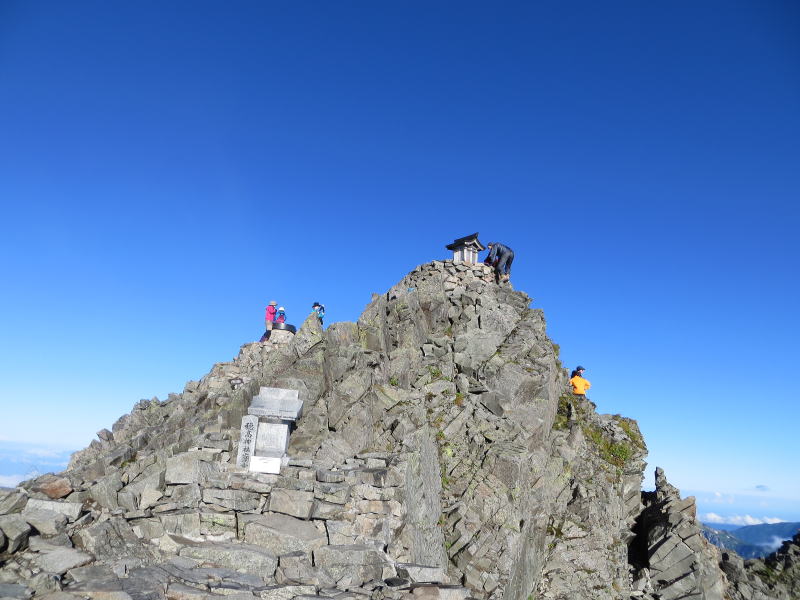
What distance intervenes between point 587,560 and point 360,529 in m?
14.7

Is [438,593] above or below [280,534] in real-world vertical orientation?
A: below

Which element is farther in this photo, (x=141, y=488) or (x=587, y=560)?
(x=587, y=560)

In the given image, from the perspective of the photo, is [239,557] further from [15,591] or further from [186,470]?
[15,591]

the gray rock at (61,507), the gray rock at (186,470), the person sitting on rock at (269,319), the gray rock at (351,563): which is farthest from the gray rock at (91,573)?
the person sitting on rock at (269,319)

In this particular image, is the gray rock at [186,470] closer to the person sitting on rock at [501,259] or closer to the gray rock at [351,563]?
the gray rock at [351,563]

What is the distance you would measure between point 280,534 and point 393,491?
387 centimetres

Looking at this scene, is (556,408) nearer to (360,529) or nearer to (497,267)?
(497,267)

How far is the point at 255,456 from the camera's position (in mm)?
14477

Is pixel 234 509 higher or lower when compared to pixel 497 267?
lower

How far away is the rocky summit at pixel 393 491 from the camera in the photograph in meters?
11.0

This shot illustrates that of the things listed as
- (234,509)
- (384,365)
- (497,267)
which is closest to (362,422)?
(384,365)

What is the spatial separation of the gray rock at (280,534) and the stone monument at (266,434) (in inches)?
71.8

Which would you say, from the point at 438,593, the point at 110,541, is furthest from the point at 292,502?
the point at 438,593

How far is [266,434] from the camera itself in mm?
14805
